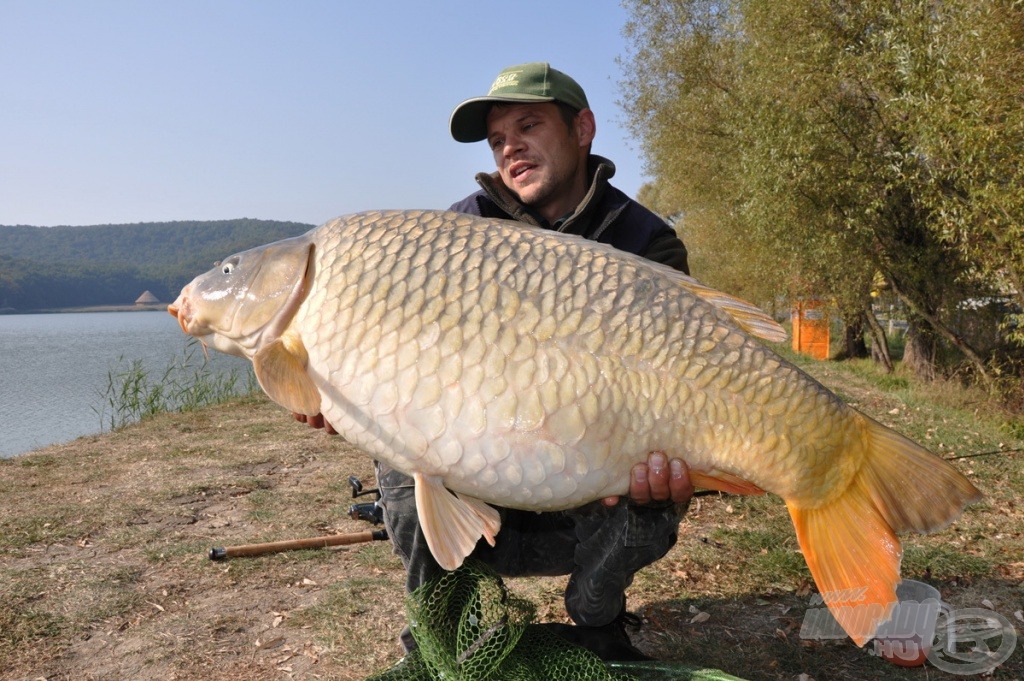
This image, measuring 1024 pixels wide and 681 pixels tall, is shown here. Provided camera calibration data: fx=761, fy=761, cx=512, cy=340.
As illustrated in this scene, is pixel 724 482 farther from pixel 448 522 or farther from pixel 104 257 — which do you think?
pixel 104 257

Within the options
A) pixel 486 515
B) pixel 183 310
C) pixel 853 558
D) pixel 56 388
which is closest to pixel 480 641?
pixel 486 515

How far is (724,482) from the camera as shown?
1.44 m

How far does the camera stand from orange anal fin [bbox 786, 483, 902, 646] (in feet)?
4.33

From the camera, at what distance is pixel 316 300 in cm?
146

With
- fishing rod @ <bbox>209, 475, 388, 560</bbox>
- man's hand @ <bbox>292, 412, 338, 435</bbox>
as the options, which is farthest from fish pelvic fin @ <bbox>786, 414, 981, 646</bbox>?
fishing rod @ <bbox>209, 475, 388, 560</bbox>

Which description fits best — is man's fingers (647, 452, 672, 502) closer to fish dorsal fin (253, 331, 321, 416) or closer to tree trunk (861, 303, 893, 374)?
fish dorsal fin (253, 331, 321, 416)

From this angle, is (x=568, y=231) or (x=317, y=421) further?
(x=568, y=231)

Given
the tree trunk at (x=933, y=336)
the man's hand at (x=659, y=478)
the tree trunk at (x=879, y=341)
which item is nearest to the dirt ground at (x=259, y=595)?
the man's hand at (x=659, y=478)

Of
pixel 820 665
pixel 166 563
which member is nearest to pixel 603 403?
pixel 820 665

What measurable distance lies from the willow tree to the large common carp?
4097 mm

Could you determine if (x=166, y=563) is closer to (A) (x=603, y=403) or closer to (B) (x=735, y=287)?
(A) (x=603, y=403)

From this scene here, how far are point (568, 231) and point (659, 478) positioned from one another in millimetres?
874

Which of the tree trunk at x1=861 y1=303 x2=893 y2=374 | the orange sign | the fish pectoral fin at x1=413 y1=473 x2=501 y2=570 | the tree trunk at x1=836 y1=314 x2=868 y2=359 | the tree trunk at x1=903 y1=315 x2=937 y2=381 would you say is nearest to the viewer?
the fish pectoral fin at x1=413 y1=473 x2=501 y2=570

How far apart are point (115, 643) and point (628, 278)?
1.62m
